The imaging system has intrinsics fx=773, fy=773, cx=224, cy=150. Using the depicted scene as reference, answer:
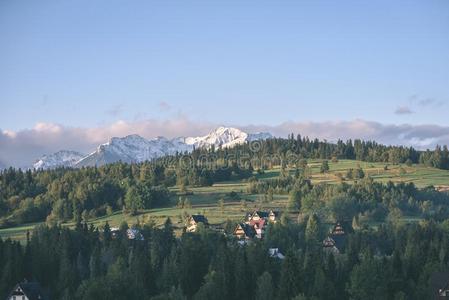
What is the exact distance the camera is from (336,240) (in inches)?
7042

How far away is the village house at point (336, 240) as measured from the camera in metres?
A: 172

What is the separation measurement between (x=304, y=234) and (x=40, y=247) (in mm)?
64813

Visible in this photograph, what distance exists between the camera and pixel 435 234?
162 meters

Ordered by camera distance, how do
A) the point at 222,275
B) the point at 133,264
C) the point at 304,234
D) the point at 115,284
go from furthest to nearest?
1. the point at 304,234
2. the point at 133,264
3. the point at 222,275
4. the point at 115,284

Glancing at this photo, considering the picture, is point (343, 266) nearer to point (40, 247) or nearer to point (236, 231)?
point (40, 247)

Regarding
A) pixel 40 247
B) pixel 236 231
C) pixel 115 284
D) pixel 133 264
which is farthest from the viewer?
pixel 236 231

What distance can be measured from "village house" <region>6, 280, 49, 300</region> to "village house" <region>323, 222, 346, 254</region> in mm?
70023

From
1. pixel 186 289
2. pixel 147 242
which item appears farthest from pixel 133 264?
pixel 147 242

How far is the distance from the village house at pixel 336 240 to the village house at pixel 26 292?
70.0m

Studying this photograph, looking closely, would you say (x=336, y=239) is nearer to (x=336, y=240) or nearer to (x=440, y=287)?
(x=336, y=240)

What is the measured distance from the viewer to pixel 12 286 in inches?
4835

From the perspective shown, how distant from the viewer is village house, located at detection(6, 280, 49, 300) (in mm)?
117344

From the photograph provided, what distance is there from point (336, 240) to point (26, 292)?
273ft

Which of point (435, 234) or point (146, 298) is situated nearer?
point (146, 298)
